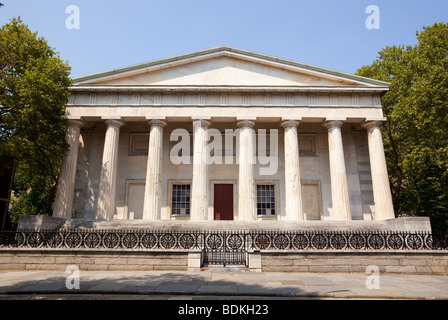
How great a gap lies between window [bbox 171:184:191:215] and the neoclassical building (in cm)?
8

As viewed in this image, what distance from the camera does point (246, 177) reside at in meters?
22.1

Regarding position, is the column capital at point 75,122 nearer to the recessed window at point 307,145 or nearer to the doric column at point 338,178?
the recessed window at point 307,145

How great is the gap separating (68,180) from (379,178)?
74.7 feet

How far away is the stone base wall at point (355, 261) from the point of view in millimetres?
12141

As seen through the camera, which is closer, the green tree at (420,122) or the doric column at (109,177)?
the doric column at (109,177)

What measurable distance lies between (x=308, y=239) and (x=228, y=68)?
1616 cm

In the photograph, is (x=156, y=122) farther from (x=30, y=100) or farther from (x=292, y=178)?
(x=292, y=178)

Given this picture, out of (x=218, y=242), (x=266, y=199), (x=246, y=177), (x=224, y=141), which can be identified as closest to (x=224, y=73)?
(x=224, y=141)

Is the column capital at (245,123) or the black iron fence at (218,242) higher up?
the column capital at (245,123)

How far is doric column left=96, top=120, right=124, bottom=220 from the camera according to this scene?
70.1 ft

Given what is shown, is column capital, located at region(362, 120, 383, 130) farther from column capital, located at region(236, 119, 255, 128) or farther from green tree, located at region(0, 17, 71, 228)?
green tree, located at region(0, 17, 71, 228)

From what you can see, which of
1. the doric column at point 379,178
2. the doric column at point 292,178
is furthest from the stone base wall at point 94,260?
the doric column at point 379,178

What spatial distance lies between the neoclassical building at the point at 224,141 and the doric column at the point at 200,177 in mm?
75
